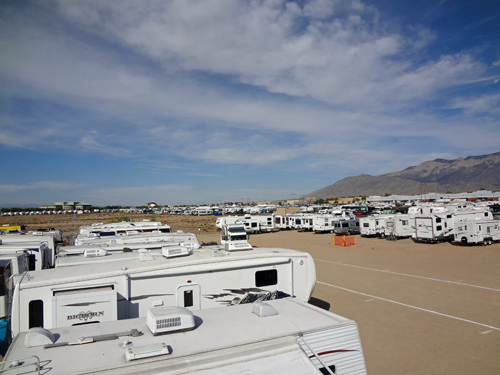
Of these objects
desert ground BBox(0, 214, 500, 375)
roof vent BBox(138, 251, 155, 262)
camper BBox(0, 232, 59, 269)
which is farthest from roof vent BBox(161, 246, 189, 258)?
camper BBox(0, 232, 59, 269)

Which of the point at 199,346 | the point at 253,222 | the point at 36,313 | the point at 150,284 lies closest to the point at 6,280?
the point at 36,313

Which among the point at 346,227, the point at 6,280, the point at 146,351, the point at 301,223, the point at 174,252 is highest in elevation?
the point at 174,252

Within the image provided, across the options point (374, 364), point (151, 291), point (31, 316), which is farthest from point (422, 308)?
point (31, 316)

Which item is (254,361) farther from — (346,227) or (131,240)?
(346,227)

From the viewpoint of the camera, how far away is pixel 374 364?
7383 mm

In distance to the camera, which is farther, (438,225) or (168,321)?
(438,225)

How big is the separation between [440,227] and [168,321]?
1023 inches

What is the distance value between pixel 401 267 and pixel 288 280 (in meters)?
11.0

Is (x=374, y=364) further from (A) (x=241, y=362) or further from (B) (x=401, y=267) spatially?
(B) (x=401, y=267)

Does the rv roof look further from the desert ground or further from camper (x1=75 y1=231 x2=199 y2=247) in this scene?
camper (x1=75 y1=231 x2=199 y2=247)

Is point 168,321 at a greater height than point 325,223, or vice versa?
point 168,321

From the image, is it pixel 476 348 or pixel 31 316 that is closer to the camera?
pixel 31 316

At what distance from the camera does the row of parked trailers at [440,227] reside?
23422 millimetres

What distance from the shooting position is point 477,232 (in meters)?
23.1
